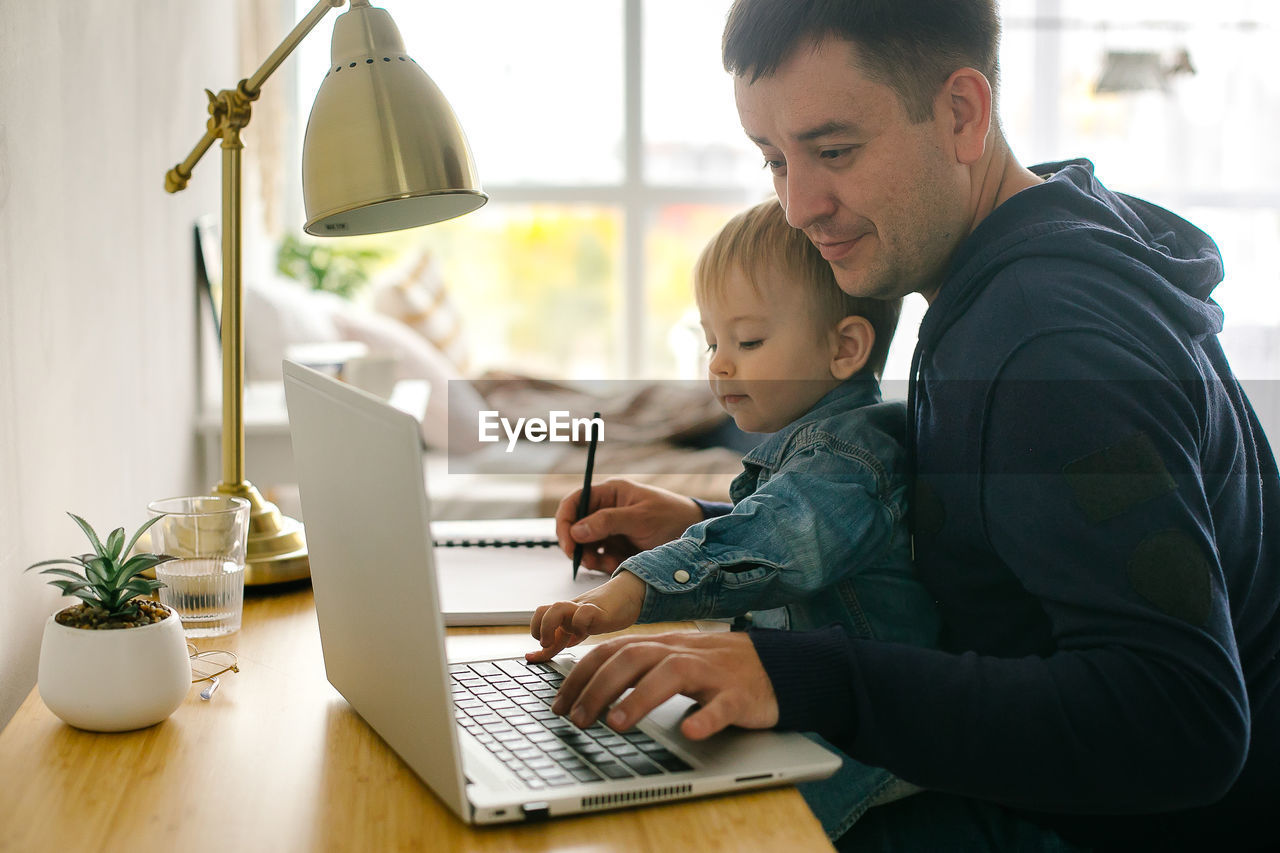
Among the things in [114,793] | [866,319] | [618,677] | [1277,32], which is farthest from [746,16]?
[1277,32]

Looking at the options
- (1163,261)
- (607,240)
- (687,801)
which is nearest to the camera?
(687,801)

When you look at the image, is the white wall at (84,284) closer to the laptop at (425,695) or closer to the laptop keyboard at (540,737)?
the laptop at (425,695)

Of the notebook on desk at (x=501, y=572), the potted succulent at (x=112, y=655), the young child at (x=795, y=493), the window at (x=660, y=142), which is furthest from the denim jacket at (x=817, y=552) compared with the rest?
the window at (x=660, y=142)

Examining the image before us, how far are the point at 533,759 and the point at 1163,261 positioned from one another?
22.4 inches

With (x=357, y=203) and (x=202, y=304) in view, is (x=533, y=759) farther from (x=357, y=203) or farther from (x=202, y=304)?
(x=202, y=304)

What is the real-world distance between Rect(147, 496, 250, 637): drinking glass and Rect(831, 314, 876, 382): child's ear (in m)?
0.60

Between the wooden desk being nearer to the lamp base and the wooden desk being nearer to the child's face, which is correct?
the lamp base

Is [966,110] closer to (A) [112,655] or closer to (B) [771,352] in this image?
(B) [771,352]

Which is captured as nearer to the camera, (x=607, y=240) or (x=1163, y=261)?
(x=1163, y=261)

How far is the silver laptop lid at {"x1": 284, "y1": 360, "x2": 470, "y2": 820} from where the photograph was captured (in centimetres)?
62

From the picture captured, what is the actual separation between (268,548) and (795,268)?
1.98ft

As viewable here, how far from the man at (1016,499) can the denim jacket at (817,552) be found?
46 millimetres

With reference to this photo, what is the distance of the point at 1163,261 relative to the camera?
0.84 metres

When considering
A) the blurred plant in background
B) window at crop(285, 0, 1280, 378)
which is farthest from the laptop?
window at crop(285, 0, 1280, 378)
